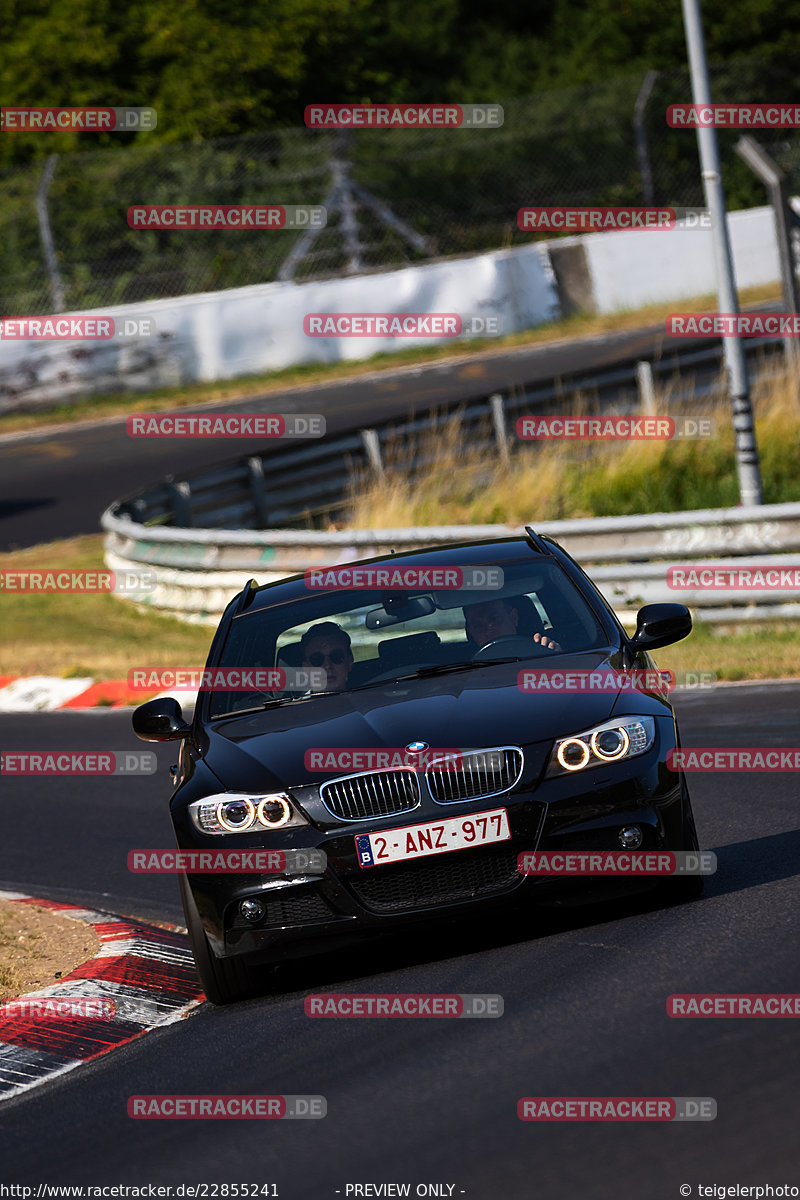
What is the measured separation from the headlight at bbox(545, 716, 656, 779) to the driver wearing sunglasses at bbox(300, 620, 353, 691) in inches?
48.7

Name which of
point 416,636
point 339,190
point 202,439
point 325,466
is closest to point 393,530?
point 325,466

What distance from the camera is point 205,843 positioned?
6.05 meters

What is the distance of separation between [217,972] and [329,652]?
4.72 ft

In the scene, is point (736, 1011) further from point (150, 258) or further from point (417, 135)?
point (417, 135)

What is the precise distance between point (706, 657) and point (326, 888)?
730 cm

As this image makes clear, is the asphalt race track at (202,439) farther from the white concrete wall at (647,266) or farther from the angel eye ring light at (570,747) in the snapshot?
the angel eye ring light at (570,747)

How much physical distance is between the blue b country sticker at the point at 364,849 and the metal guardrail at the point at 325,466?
12577 millimetres

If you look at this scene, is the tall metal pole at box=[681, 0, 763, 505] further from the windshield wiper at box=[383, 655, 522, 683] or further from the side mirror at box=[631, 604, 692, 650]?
the windshield wiper at box=[383, 655, 522, 683]

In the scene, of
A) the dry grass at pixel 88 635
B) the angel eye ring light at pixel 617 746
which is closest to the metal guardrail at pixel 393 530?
the dry grass at pixel 88 635

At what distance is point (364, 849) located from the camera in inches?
230

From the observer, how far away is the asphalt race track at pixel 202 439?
22.1 meters

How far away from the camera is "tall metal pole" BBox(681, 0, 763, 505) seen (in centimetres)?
1537

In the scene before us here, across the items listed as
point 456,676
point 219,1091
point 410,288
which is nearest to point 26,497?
point 410,288

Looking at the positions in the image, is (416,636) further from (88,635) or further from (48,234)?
(48,234)
